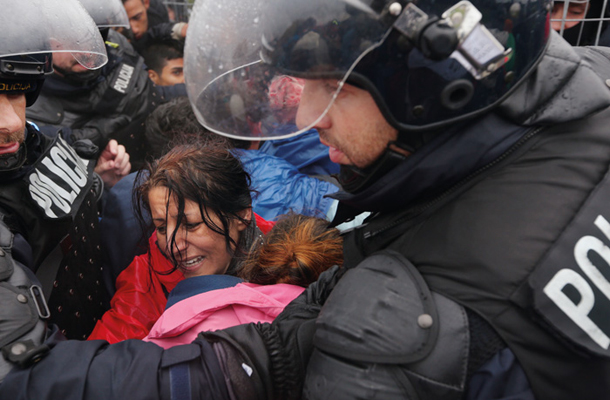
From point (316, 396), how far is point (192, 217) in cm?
116

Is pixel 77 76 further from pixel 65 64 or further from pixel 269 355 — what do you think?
pixel 269 355

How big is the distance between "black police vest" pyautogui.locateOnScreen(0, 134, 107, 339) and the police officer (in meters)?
1.00

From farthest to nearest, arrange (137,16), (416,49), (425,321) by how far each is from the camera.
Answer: (137,16) < (416,49) < (425,321)

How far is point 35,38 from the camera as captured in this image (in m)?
1.75

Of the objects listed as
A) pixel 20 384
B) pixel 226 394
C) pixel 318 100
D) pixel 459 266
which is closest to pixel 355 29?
pixel 318 100

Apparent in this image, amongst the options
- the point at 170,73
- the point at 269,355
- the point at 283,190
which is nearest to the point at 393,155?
the point at 269,355

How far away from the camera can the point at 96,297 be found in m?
2.37

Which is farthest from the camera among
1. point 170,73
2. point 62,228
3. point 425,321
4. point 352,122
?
point 170,73

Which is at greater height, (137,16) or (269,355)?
(269,355)

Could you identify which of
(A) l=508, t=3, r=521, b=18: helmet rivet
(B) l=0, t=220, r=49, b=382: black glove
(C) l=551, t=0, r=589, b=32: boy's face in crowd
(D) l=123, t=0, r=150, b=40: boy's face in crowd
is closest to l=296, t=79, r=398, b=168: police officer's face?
(A) l=508, t=3, r=521, b=18: helmet rivet

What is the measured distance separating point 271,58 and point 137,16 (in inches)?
159

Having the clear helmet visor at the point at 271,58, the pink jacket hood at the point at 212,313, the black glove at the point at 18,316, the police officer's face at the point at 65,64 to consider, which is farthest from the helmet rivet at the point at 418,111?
the police officer's face at the point at 65,64

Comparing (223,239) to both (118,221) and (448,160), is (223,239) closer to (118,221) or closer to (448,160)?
(118,221)

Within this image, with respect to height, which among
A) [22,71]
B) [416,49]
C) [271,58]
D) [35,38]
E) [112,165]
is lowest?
[112,165]
